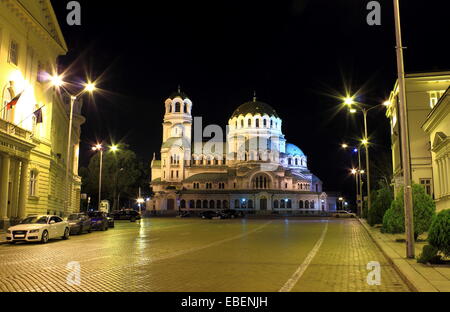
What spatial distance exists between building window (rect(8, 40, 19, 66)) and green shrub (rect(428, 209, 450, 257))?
25794mm

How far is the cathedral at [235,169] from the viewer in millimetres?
87625

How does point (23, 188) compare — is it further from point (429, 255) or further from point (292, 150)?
point (292, 150)

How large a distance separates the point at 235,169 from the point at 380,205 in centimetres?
6256

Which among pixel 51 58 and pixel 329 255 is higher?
pixel 51 58

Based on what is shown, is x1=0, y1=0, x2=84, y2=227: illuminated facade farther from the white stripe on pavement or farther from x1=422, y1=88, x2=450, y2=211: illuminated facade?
x1=422, y1=88, x2=450, y2=211: illuminated facade

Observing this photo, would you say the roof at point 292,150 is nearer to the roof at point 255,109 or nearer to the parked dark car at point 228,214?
the roof at point 255,109

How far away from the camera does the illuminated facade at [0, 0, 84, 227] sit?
2558 cm

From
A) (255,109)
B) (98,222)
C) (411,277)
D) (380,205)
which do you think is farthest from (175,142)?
(411,277)

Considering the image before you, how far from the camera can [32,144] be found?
92.5 feet

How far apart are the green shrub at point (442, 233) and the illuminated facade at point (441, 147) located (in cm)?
1467
